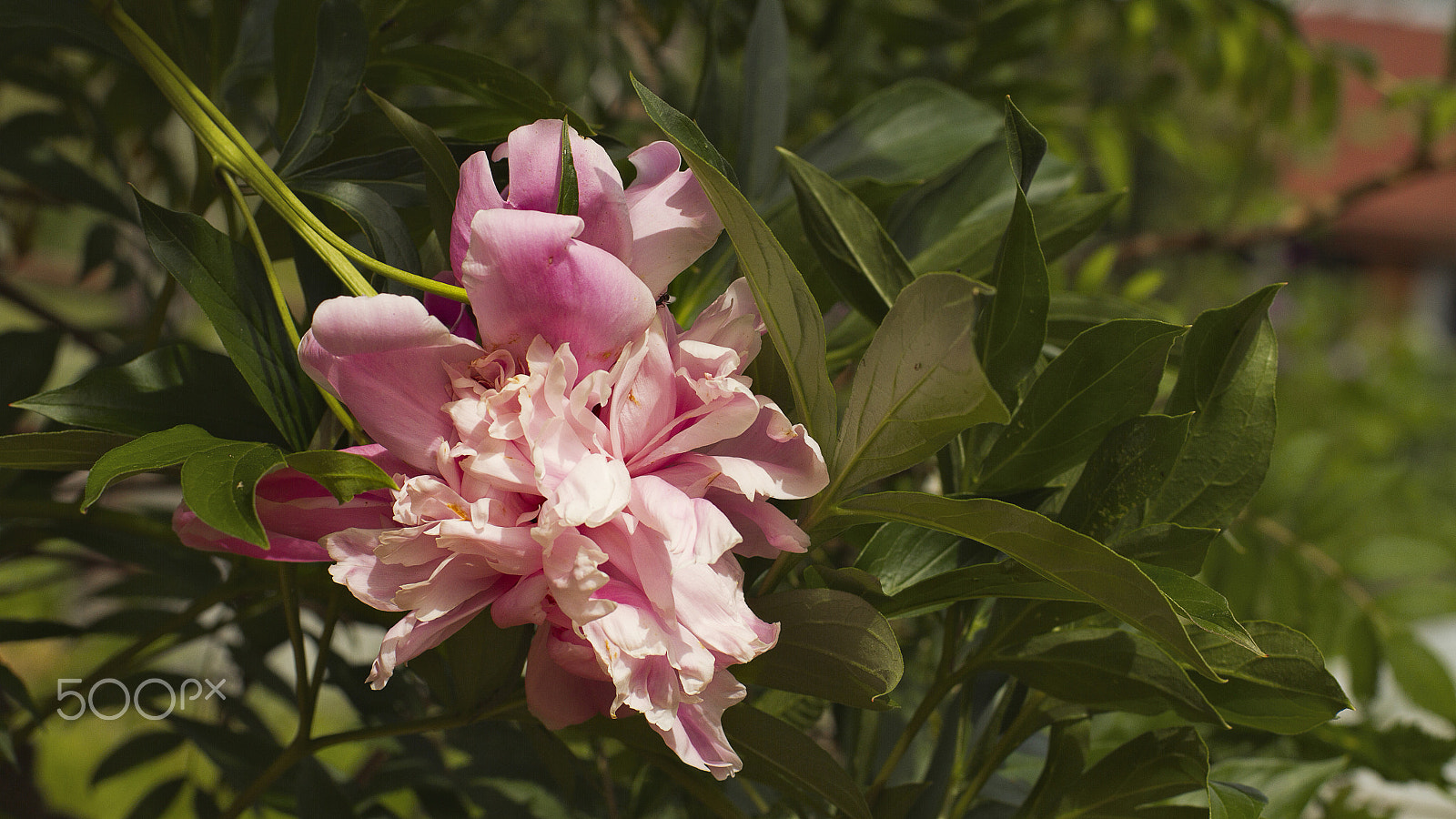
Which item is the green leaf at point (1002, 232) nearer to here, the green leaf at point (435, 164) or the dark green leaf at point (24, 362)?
the green leaf at point (435, 164)

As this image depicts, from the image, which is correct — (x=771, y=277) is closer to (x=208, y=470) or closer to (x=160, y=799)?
(x=208, y=470)

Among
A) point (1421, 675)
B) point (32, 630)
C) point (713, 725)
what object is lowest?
point (1421, 675)

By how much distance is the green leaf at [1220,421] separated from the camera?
234mm

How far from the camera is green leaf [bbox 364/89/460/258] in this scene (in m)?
0.21

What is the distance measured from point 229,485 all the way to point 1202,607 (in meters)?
0.18

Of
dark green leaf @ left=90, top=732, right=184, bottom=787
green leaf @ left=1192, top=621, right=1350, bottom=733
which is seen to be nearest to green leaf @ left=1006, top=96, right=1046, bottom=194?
green leaf @ left=1192, top=621, right=1350, bottom=733

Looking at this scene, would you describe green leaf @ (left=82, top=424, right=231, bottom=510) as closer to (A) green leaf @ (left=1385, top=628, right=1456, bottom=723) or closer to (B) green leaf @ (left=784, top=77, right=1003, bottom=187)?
(B) green leaf @ (left=784, top=77, right=1003, bottom=187)

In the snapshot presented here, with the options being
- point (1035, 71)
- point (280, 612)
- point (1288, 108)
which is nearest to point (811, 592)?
point (280, 612)

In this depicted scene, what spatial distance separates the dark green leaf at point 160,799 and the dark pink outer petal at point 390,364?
0.40m

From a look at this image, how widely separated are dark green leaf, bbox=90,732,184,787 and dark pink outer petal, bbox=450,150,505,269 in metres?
0.38

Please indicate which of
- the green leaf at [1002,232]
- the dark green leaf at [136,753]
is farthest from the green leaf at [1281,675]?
the dark green leaf at [136,753]

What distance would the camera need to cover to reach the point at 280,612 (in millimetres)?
430

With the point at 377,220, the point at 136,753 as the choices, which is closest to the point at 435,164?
the point at 377,220

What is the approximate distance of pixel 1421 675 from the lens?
0.55 m
